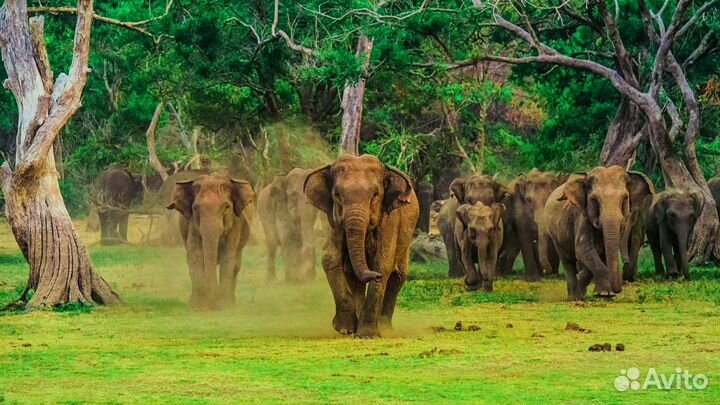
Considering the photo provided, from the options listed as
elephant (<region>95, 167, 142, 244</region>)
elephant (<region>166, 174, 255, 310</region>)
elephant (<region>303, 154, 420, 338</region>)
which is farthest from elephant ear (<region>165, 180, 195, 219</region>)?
elephant (<region>95, 167, 142, 244</region>)

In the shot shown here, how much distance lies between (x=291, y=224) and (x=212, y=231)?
772cm

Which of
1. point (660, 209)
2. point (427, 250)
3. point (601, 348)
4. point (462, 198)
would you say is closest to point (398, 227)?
point (601, 348)

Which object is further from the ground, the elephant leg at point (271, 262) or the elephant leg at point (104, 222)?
the elephant leg at point (104, 222)

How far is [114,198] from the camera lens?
4569 cm

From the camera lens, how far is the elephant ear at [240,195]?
22.8m

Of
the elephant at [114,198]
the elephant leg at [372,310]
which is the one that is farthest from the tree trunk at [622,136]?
the elephant leg at [372,310]

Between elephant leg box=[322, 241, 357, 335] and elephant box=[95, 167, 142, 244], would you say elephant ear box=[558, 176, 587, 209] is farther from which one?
elephant box=[95, 167, 142, 244]

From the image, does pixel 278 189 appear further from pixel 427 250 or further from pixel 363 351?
pixel 363 351

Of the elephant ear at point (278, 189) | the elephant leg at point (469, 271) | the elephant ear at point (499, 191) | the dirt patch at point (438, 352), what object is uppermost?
the elephant ear at point (278, 189)

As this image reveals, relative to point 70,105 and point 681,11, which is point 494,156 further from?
point 70,105

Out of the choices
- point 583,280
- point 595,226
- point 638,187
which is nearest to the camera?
point 595,226

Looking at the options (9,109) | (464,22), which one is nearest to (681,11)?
(464,22)

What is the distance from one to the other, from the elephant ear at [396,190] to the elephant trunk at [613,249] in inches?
205

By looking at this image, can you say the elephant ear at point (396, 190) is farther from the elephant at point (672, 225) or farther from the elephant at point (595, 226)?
the elephant at point (672, 225)
